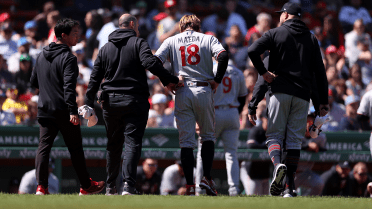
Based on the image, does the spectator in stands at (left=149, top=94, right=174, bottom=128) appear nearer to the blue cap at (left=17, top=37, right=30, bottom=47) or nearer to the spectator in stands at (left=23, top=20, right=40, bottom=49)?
the blue cap at (left=17, top=37, right=30, bottom=47)

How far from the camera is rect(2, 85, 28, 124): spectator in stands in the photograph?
34.8 feet

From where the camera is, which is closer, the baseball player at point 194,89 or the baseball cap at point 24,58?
the baseball player at point 194,89

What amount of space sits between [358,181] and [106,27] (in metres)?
5.96

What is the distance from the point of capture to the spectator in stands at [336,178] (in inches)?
400

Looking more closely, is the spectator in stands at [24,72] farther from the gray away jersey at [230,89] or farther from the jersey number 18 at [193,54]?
the jersey number 18 at [193,54]

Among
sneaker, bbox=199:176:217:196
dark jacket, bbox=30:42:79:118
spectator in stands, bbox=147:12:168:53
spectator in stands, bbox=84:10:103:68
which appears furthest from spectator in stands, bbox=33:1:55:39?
sneaker, bbox=199:176:217:196

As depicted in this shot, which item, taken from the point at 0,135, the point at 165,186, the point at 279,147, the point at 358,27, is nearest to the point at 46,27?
the point at 0,135

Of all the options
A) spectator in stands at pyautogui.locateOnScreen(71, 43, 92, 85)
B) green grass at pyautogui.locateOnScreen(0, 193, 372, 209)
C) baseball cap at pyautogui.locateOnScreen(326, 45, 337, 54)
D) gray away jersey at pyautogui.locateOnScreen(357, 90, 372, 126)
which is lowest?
green grass at pyautogui.locateOnScreen(0, 193, 372, 209)

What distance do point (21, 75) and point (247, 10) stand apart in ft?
21.9

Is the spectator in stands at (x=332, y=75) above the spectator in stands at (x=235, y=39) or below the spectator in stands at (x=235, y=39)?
below

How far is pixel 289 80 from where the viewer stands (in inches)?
258

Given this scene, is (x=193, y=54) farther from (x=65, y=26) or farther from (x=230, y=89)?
(x=230, y=89)

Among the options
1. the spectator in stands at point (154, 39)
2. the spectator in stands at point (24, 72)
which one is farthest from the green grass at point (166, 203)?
the spectator in stands at point (154, 39)

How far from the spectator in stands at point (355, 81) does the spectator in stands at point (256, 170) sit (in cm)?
403
